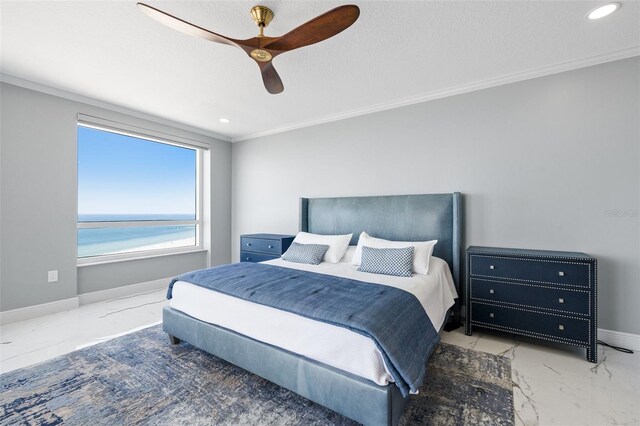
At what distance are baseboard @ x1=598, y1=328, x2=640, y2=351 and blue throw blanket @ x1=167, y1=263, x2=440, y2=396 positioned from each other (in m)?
1.81

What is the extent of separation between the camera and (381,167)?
3.67m

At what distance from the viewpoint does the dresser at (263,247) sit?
3.99 metres

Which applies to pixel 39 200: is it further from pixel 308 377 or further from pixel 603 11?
→ pixel 603 11

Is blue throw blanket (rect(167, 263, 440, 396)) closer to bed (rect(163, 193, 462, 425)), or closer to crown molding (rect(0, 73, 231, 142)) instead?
bed (rect(163, 193, 462, 425))

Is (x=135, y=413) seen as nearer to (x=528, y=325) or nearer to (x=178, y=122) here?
(x=528, y=325)

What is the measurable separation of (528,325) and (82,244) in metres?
5.14

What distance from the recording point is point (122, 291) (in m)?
3.93

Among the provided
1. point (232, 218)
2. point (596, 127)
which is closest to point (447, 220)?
point (596, 127)

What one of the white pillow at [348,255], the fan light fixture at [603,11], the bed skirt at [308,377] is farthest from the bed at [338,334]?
the fan light fixture at [603,11]

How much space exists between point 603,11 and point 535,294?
216 centimetres

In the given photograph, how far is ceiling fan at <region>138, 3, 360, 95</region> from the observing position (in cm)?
160

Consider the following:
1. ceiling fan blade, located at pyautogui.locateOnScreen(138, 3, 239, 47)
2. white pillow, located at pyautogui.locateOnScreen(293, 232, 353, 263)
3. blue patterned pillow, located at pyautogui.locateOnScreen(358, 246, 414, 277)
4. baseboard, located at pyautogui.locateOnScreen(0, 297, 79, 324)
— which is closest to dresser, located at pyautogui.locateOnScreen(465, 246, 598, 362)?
blue patterned pillow, located at pyautogui.locateOnScreen(358, 246, 414, 277)

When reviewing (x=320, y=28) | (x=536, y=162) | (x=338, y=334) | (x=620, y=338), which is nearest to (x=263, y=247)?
(x=338, y=334)

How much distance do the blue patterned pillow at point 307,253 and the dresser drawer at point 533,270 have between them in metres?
1.58
